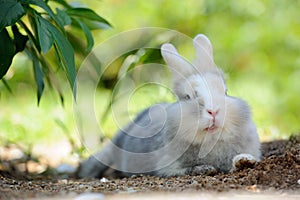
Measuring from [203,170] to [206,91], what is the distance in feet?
0.99

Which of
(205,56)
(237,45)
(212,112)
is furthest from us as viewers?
(237,45)

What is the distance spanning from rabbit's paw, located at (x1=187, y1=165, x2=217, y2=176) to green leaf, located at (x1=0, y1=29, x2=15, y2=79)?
0.80 m

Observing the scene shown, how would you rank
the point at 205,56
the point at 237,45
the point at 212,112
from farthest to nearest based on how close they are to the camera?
the point at 237,45 < the point at 205,56 < the point at 212,112

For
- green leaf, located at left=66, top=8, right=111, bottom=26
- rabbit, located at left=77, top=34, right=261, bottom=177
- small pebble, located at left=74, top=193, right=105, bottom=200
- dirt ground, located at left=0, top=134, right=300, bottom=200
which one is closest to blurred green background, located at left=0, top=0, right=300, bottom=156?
green leaf, located at left=66, top=8, right=111, bottom=26

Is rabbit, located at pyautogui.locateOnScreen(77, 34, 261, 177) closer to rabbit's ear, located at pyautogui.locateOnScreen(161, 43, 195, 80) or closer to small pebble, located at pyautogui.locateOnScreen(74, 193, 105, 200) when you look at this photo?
rabbit's ear, located at pyautogui.locateOnScreen(161, 43, 195, 80)

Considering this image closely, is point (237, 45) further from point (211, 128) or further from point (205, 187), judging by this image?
point (205, 187)

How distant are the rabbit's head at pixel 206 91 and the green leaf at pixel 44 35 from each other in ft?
1.79

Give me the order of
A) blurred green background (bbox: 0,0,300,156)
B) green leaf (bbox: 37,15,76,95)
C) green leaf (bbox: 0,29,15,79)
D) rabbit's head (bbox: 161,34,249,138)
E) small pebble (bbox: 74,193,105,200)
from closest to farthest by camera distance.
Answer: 1. small pebble (bbox: 74,193,105,200)
2. green leaf (bbox: 37,15,76,95)
3. green leaf (bbox: 0,29,15,79)
4. rabbit's head (bbox: 161,34,249,138)
5. blurred green background (bbox: 0,0,300,156)

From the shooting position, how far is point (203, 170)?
2.18m

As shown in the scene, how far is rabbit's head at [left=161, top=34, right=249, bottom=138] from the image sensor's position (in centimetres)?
213

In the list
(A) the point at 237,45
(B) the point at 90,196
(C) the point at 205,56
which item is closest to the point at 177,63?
(C) the point at 205,56

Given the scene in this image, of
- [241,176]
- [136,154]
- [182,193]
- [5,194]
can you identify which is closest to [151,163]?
[136,154]

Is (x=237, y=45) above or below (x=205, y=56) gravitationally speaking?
above

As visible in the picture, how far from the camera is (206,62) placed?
229 cm
